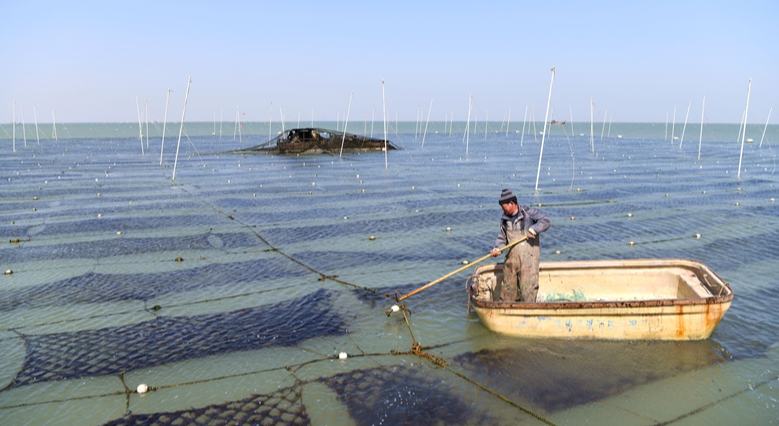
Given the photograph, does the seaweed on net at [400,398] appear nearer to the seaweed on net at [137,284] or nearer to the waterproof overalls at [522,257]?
the waterproof overalls at [522,257]

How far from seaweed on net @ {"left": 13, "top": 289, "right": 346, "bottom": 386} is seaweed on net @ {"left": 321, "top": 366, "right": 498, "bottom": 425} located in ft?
5.39

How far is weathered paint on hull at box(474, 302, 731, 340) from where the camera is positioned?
314 inches

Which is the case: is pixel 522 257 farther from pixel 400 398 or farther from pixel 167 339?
pixel 167 339

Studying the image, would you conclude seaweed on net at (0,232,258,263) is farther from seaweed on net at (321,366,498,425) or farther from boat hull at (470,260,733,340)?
boat hull at (470,260,733,340)

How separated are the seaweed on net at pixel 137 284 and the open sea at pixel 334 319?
0.06 metres

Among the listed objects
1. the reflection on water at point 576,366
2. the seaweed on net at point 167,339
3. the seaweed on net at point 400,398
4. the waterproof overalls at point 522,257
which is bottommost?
the seaweed on net at point 167,339

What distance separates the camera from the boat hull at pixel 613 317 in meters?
7.94

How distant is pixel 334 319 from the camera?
31.2ft

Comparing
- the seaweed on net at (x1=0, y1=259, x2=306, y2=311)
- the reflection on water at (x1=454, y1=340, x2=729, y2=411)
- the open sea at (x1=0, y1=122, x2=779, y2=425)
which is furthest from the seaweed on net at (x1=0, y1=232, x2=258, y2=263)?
the reflection on water at (x1=454, y1=340, x2=729, y2=411)

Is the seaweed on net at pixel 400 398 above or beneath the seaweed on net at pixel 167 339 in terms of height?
above

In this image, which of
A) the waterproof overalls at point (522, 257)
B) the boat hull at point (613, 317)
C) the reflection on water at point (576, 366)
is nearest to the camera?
the reflection on water at point (576, 366)

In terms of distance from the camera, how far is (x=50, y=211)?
65.5 ft

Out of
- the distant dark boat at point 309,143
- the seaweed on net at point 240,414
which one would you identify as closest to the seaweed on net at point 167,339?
the seaweed on net at point 240,414

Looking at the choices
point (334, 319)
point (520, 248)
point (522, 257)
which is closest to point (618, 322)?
point (522, 257)
